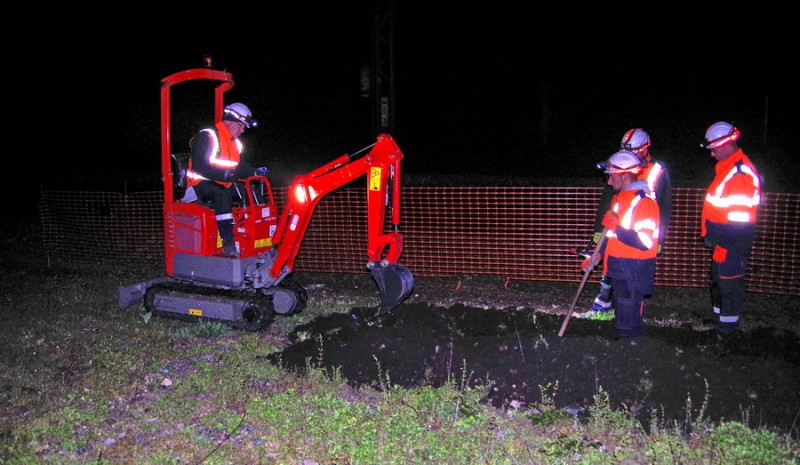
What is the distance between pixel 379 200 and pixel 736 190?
11.0 ft

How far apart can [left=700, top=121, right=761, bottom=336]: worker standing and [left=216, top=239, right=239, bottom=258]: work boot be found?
4.82 meters

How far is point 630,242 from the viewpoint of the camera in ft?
18.3

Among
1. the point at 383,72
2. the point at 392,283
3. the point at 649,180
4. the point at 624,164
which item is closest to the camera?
the point at 624,164

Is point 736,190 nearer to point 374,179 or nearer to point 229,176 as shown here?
point 374,179

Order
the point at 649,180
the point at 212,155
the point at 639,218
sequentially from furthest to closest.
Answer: the point at 212,155 → the point at 649,180 → the point at 639,218

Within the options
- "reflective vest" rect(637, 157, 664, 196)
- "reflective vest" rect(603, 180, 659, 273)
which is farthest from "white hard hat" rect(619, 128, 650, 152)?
"reflective vest" rect(603, 180, 659, 273)

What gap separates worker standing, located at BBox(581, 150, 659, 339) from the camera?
554 centimetres

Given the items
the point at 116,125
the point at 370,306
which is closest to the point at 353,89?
the point at 116,125

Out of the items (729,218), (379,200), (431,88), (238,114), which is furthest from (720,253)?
(431,88)

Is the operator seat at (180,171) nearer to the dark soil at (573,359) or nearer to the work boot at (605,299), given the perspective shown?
the dark soil at (573,359)

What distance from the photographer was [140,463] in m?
4.53

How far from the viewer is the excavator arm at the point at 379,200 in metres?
6.75

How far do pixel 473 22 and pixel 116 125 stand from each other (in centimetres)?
1794

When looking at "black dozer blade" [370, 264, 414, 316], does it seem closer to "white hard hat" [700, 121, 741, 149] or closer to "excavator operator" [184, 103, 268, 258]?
"excavator operator" [184, 103, 268, 258]
